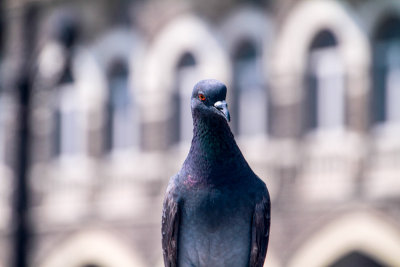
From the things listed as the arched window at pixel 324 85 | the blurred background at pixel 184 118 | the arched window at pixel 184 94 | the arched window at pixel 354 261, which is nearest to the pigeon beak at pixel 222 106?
the blurred background at pixel 184 118

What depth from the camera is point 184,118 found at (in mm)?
14391

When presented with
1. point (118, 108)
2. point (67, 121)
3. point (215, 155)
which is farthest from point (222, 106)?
point (67, 121)

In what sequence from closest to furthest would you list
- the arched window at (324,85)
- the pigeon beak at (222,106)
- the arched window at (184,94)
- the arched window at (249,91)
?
the pigeon beak at (222,106) < the arched window at (324,85) < the arched window at (249,91) < the arched window at (184,94)

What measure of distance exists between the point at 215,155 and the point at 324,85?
31.4 feet

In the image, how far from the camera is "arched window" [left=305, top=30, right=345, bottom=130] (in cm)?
1248

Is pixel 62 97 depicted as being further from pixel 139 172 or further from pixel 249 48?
pixel 249 48

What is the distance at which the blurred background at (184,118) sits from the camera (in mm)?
11961

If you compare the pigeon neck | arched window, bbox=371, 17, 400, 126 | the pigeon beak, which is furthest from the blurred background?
the pigeon beak

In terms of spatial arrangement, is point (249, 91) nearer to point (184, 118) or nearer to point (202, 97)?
point (184, 118)

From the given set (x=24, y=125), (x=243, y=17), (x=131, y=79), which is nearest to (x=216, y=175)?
(x=24, y=125)

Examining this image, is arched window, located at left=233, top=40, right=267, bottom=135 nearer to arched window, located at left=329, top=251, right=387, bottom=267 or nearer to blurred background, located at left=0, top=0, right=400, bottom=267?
blurred background, located at left=0, top=0, right=400, bottom=267

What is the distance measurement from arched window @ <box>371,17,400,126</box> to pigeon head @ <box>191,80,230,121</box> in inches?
353

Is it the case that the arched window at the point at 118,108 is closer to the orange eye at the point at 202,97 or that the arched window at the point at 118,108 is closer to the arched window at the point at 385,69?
the arched window at the point at 385,69

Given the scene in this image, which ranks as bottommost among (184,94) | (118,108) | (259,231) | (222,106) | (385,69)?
(259,231)
